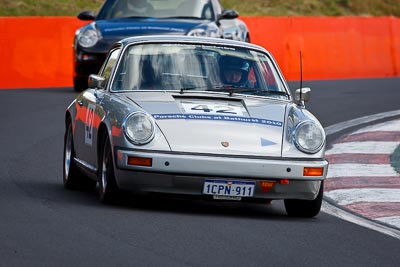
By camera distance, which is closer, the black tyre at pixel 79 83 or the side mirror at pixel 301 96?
the side mirror at pixel 301 96

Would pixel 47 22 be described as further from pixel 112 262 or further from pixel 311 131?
pixel 112 262

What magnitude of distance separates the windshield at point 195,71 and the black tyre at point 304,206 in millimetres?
934

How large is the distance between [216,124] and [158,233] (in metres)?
1.42

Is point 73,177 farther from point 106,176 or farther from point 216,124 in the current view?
point 216,124

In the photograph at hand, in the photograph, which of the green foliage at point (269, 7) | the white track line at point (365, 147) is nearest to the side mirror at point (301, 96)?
the white track line at point (365, 147)

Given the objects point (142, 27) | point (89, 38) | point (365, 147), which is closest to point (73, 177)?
point (365, 147)

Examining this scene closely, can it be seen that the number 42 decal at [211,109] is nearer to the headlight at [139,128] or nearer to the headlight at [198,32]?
the headlight at [139,128]

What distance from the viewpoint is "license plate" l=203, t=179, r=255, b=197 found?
9.11m

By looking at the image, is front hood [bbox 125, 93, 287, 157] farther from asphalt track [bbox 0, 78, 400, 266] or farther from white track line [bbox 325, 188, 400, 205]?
white track line [bbox 325, 188, 400, 205]

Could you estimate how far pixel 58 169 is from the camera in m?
12.0

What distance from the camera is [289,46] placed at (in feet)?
82.5

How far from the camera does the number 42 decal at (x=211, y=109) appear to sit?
947 cm

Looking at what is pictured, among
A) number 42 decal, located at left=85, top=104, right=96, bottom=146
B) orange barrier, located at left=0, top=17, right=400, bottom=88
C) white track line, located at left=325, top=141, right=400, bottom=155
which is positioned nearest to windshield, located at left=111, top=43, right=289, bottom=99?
number 42 decal, located at left=85, top=104, right=96, bottom=146

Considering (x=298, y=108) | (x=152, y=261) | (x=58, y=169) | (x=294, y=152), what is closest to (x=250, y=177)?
(x=294, y=152)
